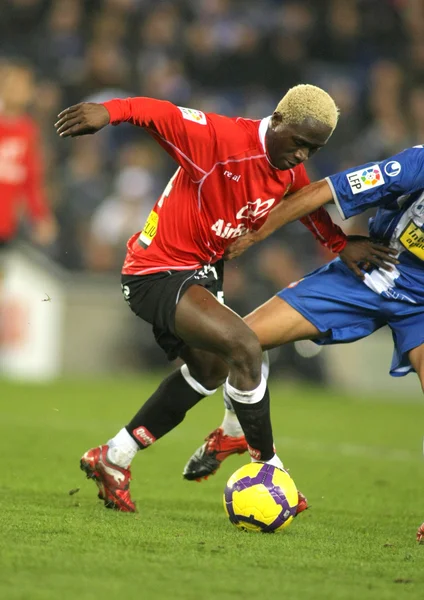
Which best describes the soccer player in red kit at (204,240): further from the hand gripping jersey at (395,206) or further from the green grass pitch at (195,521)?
the green grass pitch at (195,521)

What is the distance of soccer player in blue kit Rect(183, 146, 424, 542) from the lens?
16.7 ft

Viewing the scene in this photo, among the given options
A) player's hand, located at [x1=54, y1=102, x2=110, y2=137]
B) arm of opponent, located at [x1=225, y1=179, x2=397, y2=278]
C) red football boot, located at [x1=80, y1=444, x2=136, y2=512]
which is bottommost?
red football boot, located at [x1=80, y1=444, x2=136, y2=512]

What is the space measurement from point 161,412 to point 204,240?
35.0 inches

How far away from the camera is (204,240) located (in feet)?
16.7

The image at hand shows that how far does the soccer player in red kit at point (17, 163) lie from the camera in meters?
10.4

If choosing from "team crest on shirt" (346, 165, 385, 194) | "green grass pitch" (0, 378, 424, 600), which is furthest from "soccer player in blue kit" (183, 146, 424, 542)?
"green grass pitch" (0, 378, 424, 600)

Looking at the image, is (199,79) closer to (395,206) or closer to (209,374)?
(395,206)

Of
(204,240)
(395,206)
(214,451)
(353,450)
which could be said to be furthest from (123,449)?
(353,450)

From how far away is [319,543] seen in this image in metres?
4.41

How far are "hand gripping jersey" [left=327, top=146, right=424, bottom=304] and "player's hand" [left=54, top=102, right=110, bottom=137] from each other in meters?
1.20

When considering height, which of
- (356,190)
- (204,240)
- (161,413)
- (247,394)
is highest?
(356,190)

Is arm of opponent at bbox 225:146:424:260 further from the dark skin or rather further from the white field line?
the white field line

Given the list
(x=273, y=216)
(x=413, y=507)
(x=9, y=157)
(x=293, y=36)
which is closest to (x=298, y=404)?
(x=9, y=157)


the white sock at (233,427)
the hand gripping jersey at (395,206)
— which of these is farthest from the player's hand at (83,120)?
the white sock at (233,427)
